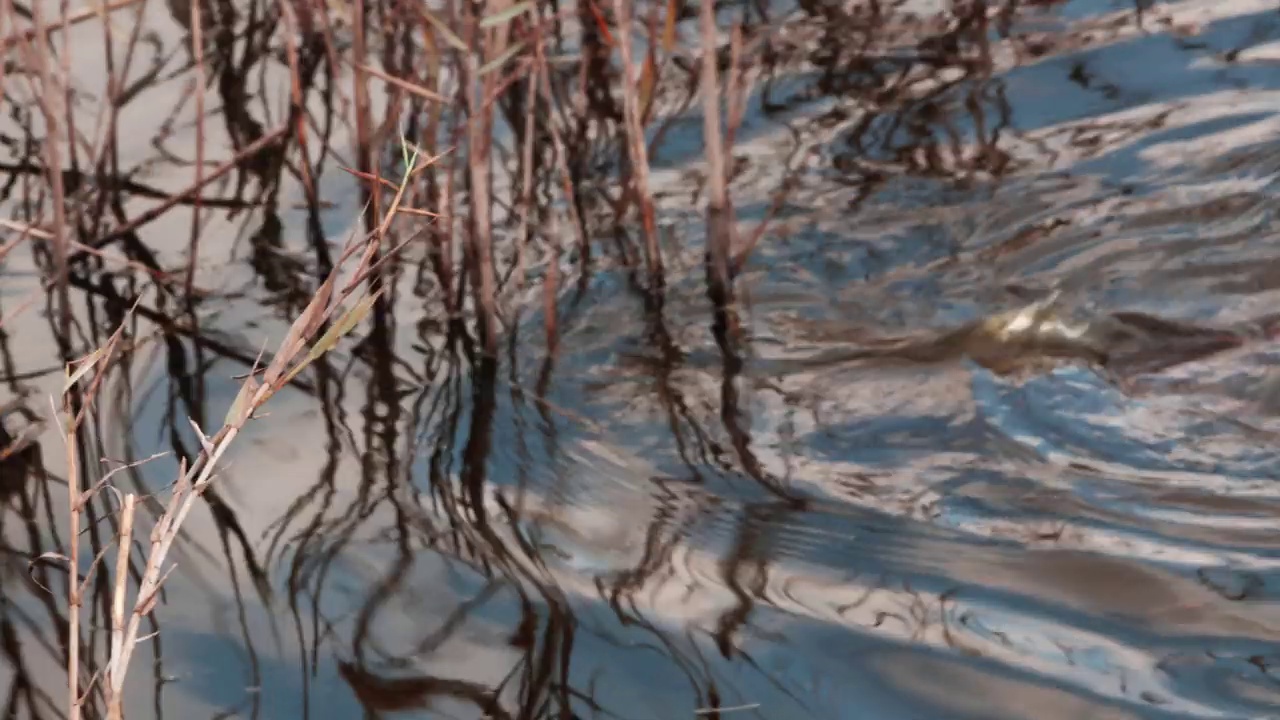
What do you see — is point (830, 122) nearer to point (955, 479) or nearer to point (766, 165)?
point (766, 165)

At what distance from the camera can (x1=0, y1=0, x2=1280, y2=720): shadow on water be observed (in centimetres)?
205

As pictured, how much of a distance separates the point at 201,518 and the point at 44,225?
106 centimetres

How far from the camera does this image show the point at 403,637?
211 cm

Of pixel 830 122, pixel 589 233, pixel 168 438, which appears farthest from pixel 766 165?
pixel 168 438

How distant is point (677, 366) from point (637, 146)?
0.41m

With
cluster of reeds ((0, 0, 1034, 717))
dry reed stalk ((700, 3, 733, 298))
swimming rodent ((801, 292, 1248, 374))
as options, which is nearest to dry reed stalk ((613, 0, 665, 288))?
cluster of reeds ((0, 0, 1034, 717))

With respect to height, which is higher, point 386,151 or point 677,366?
point 386,151

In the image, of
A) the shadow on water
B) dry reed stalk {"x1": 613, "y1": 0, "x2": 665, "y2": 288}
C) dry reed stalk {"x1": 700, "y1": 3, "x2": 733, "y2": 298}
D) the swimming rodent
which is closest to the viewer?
the shadow on water

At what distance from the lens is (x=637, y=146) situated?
→ 2697 millimetres

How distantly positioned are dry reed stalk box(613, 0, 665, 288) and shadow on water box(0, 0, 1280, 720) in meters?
0.02

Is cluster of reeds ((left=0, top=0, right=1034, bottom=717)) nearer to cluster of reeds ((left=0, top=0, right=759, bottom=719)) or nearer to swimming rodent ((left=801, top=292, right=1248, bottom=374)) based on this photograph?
cluster of reeds ((left=0, top=0, right=759, bottom=719))

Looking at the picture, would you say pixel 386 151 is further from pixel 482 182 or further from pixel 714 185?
pixel 714 185

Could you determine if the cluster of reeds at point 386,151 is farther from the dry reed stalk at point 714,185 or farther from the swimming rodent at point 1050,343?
the swimming rodent at point 1050,343

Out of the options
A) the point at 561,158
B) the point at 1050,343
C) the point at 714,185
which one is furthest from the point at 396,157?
the point at 1050,343
